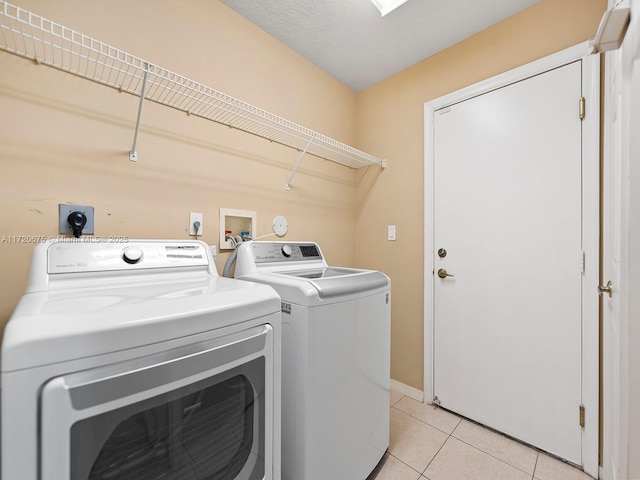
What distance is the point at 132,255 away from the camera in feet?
3.55

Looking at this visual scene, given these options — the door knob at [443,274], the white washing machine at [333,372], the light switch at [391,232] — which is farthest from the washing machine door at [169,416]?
the light switch at [391,232]

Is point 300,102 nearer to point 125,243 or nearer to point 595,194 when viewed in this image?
point 125,243

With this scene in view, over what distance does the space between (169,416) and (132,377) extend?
177 millimetres

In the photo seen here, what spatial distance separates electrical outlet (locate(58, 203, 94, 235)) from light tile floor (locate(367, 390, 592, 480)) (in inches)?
70.2

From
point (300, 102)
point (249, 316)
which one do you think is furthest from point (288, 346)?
point (300, 102)

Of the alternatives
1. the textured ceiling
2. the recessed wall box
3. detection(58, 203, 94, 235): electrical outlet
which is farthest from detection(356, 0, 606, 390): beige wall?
detection(58, 203, 94, 235): electrical outlet

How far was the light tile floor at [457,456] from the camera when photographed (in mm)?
1362

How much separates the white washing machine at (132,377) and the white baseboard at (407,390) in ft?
4.95

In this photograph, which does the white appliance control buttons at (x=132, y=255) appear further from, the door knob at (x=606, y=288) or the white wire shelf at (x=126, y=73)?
the door knob at (x=606, y=288)

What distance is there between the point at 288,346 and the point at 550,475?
153 centimetres

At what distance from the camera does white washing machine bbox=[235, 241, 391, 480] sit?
3.41 feet

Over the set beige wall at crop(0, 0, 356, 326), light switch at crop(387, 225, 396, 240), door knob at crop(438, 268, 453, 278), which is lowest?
door knob at crop(438, 268, 453, 278)

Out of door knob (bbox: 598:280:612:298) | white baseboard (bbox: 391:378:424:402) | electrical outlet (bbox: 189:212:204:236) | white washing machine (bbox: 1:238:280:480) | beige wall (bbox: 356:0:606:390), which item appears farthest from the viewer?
white baseboard (bbox: 391:378:424:402)

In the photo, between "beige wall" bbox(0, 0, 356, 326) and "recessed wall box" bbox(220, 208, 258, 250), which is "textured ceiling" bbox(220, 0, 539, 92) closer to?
"beige wall" bbox(0, 0, 356, 326)
